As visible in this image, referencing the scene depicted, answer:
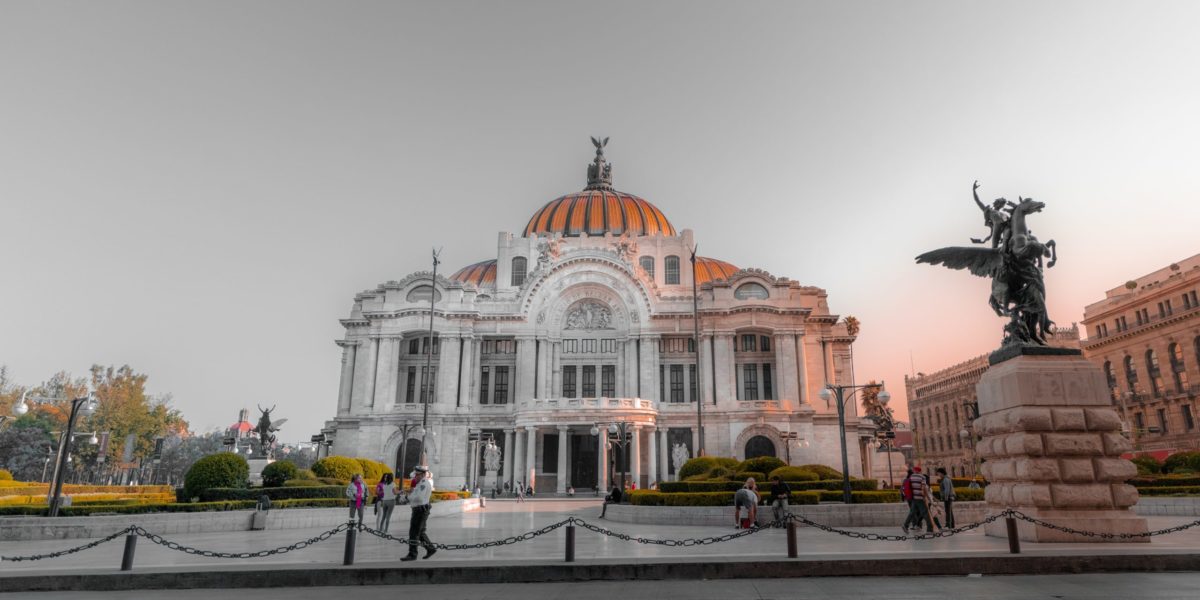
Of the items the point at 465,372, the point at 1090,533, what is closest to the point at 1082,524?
the point at 1090,533

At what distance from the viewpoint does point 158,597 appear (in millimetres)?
10062

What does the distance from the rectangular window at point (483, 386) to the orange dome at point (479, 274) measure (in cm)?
1236

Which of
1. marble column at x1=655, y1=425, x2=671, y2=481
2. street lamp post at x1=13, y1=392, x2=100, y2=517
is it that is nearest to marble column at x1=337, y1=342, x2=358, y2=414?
marble column at x1=655, y1=425, x2=671, y2=481

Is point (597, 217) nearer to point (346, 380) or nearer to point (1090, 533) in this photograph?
point (346, 380)

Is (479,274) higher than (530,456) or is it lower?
higher

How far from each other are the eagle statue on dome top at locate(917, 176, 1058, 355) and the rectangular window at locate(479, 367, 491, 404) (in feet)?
150

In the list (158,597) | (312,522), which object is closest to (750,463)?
(312,522)

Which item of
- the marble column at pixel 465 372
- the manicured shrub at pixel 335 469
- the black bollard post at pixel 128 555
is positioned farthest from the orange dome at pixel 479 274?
the black bollard post at pixel 128 555

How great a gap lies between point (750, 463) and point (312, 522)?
17385mm

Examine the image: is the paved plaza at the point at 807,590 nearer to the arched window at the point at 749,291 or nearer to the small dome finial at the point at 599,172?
the arched window at the point at 749,291

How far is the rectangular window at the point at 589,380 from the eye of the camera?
184ft

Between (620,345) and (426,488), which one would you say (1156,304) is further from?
(426,488)

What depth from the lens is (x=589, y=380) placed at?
5647 cm

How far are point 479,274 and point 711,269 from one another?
24.5 meters
